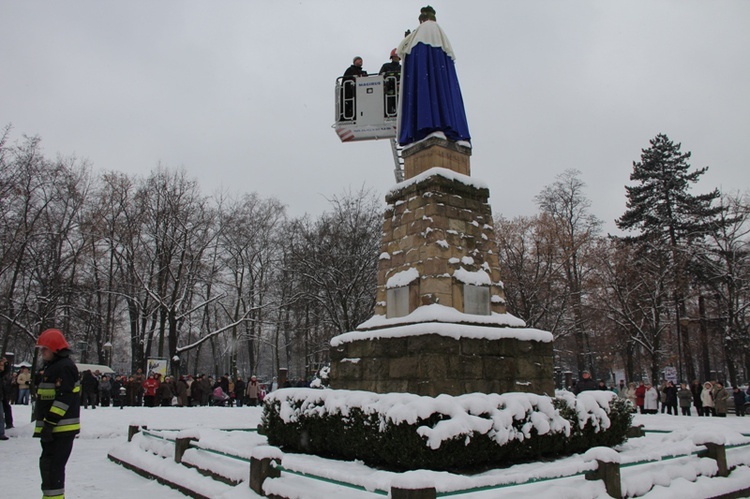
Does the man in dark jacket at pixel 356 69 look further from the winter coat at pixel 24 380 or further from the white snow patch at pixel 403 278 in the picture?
the winter coat at pixel 24 380

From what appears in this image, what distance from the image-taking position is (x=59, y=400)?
5.59 metres

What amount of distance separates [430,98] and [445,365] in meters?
4.76

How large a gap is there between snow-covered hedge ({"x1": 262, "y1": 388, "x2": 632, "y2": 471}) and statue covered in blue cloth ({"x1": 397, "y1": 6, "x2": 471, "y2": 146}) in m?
4.69

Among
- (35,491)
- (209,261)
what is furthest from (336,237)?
(35,491)

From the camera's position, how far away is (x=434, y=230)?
899 cm

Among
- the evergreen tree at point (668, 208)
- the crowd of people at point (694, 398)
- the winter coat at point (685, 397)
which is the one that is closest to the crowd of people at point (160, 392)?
the crowd of people at point (694, 398)

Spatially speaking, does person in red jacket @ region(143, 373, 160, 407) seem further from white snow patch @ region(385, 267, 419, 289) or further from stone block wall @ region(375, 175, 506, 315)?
white snow patch @ region(385, 267, 419, 289)

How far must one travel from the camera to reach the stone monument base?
789cm

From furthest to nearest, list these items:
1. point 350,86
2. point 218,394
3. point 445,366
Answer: point 218,394
point 350,86
point 445,366

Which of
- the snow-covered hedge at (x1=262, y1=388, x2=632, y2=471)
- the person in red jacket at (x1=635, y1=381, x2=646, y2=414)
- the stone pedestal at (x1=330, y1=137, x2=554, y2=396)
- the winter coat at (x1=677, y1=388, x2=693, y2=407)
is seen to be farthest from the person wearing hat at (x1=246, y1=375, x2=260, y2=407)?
the winter coat at (x1=677, y1=388, x2=693, y2=407)

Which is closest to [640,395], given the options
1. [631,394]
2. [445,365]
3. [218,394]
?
[631,394]

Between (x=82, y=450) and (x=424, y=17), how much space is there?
1093 cm

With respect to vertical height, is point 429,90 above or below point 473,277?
above

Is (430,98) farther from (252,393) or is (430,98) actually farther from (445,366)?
(252,393)
